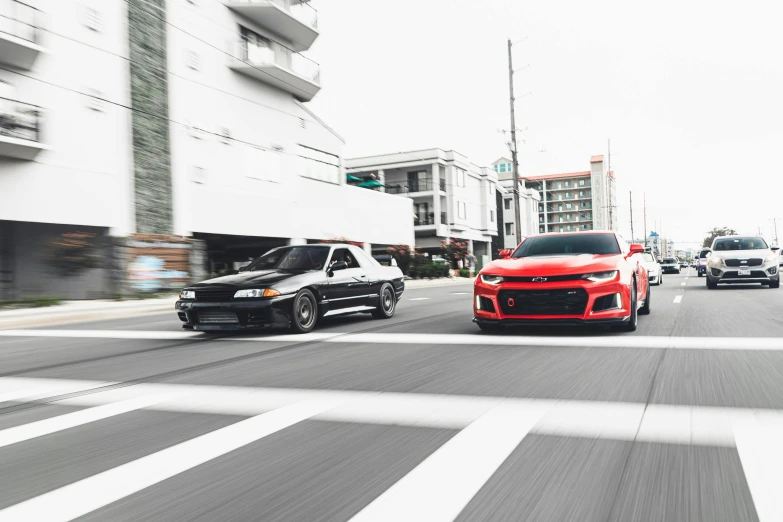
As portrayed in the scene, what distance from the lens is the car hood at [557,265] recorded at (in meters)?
8.27

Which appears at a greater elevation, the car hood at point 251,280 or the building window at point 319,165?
the building window at point 319,165

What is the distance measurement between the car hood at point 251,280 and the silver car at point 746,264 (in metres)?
15.3

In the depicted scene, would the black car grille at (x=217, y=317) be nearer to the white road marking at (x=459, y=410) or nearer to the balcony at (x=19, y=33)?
the white road marking at (x=459, y=410)

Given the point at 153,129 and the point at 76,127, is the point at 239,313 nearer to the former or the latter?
the point at 76,127

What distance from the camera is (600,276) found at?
826 cm

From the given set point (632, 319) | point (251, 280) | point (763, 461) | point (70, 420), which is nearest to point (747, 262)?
point (632, 319)

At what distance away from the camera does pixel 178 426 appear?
418 centimetres

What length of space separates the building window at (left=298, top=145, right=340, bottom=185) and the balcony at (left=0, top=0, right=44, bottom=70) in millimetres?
15195

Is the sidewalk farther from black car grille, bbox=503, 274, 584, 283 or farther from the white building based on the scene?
the white building

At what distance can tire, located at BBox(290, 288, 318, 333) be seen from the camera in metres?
9.23

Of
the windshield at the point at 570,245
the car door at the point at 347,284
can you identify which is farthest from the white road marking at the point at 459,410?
the windshield at the point at 570,245

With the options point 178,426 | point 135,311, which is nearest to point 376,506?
point 178,426

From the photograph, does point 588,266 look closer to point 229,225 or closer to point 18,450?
point 18,450

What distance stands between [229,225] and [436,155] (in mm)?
34196
